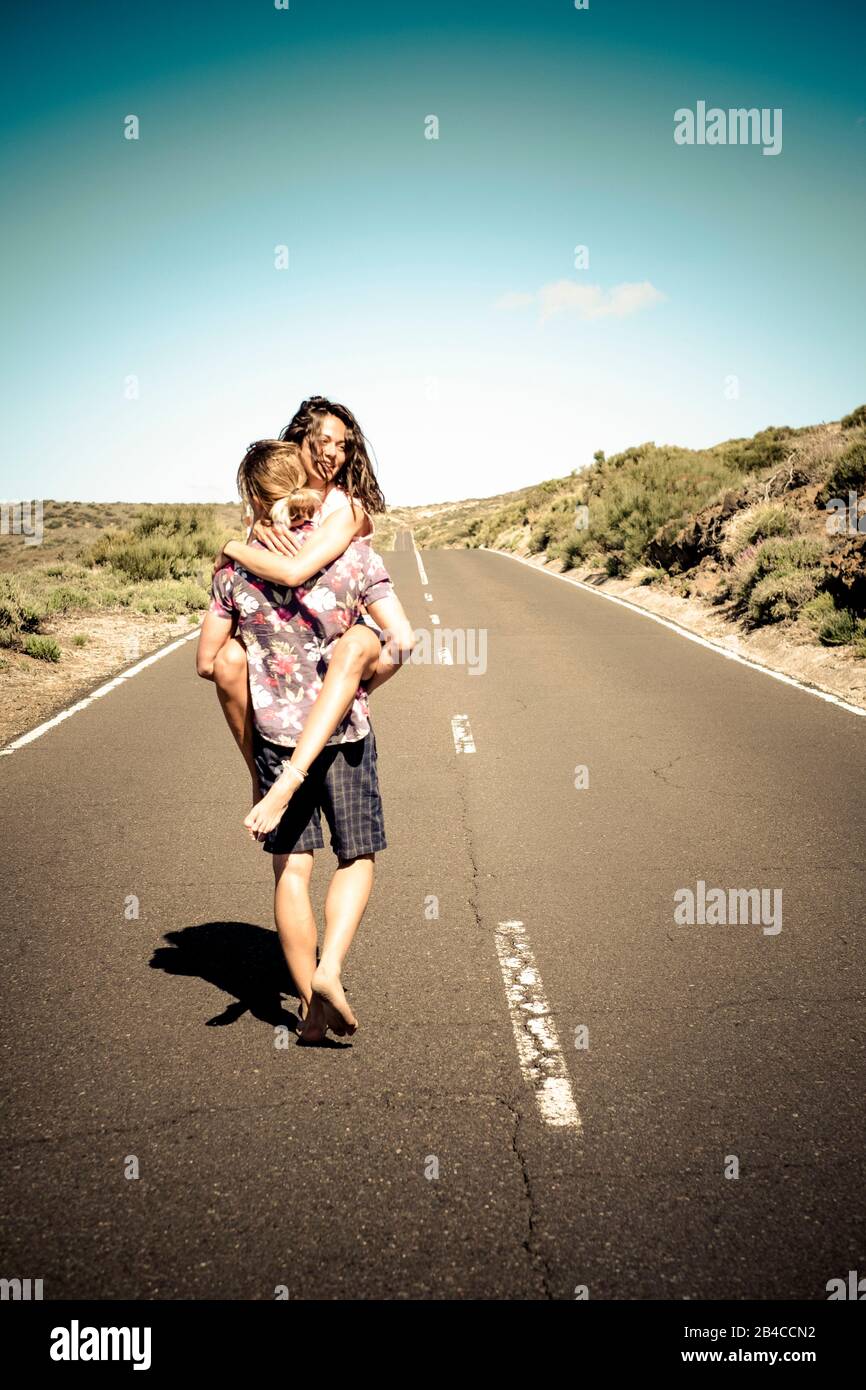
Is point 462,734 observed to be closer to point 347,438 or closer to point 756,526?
point 347,438

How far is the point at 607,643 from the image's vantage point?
1340 centimetres

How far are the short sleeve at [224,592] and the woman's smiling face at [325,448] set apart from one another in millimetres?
583

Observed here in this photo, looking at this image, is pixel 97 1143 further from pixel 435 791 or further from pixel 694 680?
pixel 694 680

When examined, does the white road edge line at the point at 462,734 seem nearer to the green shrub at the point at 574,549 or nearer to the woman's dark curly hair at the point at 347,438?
the woman's dark curly hair at the point at 347,438

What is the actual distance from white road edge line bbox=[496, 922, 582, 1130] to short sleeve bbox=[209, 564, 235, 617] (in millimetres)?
2055

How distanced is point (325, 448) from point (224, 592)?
29.9 inches

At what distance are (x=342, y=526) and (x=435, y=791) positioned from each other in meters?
3.83

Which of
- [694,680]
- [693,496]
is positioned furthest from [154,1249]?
[693,496]

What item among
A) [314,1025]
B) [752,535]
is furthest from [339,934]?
[752,535]

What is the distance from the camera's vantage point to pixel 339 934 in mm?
3105

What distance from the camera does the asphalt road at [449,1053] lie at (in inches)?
93.0

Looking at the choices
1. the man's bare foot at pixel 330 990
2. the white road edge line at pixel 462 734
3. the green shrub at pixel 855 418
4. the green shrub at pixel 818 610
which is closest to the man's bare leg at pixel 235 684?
the man's bare foot at pixel 330 990

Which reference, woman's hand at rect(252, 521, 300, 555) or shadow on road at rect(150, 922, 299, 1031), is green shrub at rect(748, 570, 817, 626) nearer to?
shadow on road at rect(150, 922, 299, 1031)

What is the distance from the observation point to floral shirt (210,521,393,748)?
116 inches
